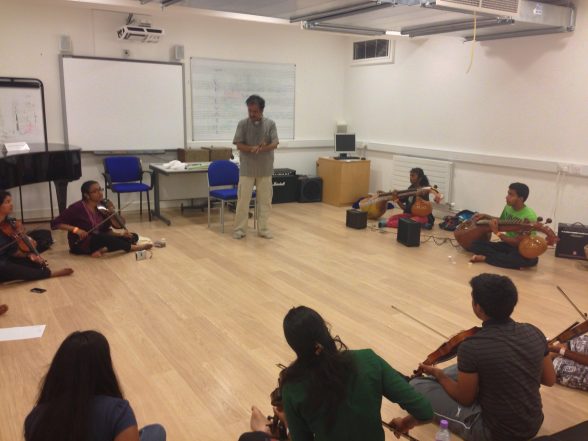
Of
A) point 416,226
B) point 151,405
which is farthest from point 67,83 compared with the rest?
point 151,405

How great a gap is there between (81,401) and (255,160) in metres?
4.61

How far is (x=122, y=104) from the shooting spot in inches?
268

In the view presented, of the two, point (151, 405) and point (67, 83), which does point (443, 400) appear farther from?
point (67, 83)

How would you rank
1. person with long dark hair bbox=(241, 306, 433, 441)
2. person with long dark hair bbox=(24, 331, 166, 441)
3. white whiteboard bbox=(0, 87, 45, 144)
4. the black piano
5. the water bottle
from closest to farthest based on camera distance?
person with long dark hair bbox=(24, 331, 166, 441), person with long dark hair bbox=(241, 306, 433, 441), the water bottle, the black piano, white whiteboard bbox=(0, 87, 45, 144)

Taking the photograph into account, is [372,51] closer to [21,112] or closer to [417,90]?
[417,90]

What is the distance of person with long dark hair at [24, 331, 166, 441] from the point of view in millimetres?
1356

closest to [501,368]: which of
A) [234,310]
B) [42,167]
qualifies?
[234,310]

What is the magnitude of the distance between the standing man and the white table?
918mm

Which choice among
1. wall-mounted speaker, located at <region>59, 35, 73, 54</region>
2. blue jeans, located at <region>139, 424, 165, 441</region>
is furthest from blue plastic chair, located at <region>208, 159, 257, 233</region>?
blue jeans, located at <region>139, 424, 165, 441</region>

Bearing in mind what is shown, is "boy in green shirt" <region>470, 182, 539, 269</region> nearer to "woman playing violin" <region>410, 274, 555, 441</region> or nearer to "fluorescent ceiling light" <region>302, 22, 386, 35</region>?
"fluorescent ceiling light" <region>302, 22, 386, 35</region>

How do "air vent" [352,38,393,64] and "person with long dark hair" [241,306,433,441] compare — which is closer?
"person with long dark hair" [241,306,433,441]

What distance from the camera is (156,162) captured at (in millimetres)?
7281

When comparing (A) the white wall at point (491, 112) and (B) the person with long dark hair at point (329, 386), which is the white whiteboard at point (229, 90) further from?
(B) the person with long dark hair at point (329, 386)

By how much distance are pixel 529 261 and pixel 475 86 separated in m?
2.64
